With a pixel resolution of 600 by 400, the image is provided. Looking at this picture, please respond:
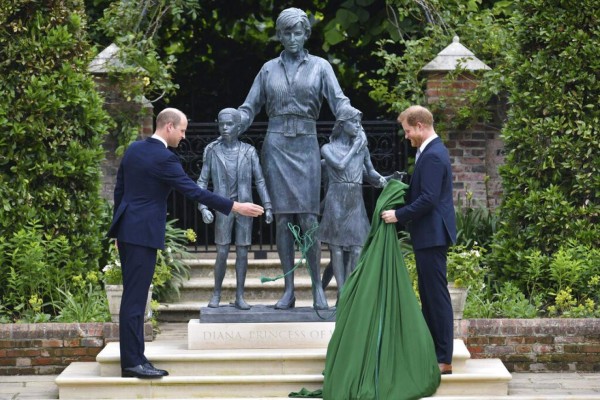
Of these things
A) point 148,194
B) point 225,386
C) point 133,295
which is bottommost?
point 225,386

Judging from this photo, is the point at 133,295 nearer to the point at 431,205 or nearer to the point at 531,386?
the point at 431,205

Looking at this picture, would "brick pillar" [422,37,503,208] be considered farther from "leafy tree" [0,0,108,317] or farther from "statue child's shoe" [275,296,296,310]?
"statue child's shoe" [275,296,296,310]

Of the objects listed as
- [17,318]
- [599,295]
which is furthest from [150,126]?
[599,295]

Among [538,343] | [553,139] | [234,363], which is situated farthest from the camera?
[553,139]

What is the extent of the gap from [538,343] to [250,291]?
2.80 meters

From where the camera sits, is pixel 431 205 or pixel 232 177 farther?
pixel 232 177

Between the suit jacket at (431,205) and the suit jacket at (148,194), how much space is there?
1.16 m

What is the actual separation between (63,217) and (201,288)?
152cm

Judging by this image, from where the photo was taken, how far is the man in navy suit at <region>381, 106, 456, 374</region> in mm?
8055

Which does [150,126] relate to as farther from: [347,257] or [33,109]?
[347,257]

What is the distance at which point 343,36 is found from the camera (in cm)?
1316

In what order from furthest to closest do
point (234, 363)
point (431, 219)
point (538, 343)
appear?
point (538, 343) → point (234, 363) → point (431, 219)

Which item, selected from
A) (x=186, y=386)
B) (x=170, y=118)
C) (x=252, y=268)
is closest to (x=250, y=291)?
(x=252, y=268)

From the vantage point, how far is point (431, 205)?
8.02 metres
